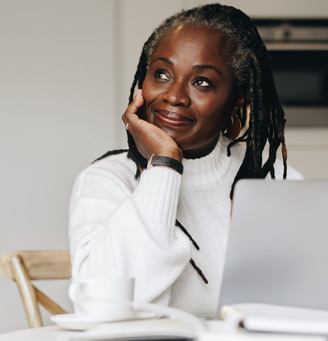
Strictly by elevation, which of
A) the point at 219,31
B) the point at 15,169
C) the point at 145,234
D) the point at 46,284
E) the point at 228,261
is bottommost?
the point at 46,284

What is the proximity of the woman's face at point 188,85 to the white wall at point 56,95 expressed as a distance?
1566 mm

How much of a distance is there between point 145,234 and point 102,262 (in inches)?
3.8

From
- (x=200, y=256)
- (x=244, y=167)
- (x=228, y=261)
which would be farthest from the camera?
(x=244, y=167)

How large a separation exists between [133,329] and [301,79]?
8.41 ft

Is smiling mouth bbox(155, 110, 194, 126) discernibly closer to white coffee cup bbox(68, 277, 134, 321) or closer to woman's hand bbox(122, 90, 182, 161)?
woman's hand bbox(122, 90, 182, 161)

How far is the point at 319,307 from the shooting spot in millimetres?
815

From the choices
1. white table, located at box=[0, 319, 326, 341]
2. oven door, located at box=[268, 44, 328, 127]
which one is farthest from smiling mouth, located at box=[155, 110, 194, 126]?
oven door, located at box=[268, 44, 328, 127]

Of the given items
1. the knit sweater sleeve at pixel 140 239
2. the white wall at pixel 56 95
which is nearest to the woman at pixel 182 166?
the knit sweater sleeve at pixel 140 239

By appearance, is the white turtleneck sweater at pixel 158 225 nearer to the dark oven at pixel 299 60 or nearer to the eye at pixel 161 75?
the eye at pixel 161 75

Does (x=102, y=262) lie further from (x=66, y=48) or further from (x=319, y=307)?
(x=66, y=48)

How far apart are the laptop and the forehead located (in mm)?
702

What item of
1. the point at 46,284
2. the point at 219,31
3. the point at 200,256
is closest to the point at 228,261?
the point at 200,256

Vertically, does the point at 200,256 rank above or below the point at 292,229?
below

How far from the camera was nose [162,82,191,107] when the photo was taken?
1.41 m
